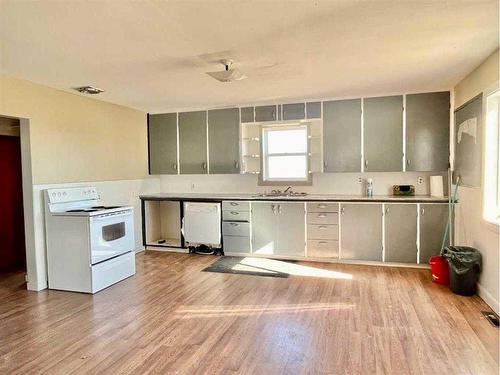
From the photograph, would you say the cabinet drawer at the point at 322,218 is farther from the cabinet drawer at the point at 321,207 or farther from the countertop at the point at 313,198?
the countertop at the point at 313,198

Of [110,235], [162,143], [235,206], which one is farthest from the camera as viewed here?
[162,143]

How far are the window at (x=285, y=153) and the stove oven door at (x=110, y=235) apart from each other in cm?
232

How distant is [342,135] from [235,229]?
213 centimetres

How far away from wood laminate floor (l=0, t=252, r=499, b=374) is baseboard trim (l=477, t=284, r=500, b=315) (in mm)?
68

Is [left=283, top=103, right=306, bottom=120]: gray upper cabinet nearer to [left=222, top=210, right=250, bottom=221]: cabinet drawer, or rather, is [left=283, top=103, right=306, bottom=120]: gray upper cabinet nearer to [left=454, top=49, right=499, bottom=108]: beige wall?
[left=222, top=210, right=250, bottom=221]: cabinet drawer

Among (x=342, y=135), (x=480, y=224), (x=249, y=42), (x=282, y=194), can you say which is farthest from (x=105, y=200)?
(x=480, y=224)

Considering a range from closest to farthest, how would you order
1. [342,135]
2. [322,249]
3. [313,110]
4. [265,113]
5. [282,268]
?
1. [282,268]
2. [322,249]
3. [342,135]
4. [313,110]
5. [265,113]

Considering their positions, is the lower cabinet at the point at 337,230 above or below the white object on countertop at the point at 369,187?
below

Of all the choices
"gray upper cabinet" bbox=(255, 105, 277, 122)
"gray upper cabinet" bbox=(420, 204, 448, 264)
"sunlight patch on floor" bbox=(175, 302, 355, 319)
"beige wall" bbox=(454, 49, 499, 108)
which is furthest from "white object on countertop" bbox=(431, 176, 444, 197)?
"gray upper cabinet" bbox=(255, 105, 277, 122)

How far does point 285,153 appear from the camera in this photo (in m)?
5.42

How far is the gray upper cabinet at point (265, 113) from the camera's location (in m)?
5.21

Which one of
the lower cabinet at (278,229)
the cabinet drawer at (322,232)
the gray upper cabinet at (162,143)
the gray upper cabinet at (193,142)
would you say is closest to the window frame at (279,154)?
the lower cabinet at (278,229)

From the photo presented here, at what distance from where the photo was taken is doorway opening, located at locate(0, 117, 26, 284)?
4.70m

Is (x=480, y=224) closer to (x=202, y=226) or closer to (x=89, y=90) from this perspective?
(x=202, y=226)
